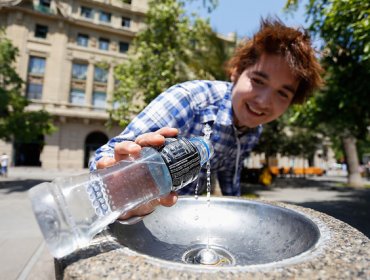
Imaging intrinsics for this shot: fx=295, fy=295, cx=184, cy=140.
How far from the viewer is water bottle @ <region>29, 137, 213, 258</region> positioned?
3.17ft

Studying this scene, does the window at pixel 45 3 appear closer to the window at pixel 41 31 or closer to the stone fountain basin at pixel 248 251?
the window at pixel 41 31

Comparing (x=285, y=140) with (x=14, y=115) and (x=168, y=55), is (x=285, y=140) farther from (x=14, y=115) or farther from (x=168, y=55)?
(x=14, y=115)

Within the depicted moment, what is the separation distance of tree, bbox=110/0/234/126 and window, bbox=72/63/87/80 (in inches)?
676

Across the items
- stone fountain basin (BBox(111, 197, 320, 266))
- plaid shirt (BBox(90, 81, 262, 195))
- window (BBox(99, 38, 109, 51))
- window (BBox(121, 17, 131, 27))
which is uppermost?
window (BBox(121, 17, 131, 27))

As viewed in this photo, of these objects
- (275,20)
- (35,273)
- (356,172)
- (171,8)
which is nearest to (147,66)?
(171,8)

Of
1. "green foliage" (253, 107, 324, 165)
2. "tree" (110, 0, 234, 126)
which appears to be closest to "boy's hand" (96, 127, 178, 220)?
"tree" (110, 0, 234, 126)

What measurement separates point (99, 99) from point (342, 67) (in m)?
24.3

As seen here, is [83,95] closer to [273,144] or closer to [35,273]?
[273,144]

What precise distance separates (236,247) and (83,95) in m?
27.4

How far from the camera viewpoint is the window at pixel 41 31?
2567 centimetres

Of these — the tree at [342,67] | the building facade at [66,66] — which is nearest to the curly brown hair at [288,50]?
the tree at [342,67]

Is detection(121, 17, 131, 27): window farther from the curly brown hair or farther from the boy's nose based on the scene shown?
the boy's nose

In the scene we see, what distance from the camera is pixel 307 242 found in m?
1.22

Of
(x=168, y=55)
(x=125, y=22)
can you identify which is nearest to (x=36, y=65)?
(x=125, y=22)
